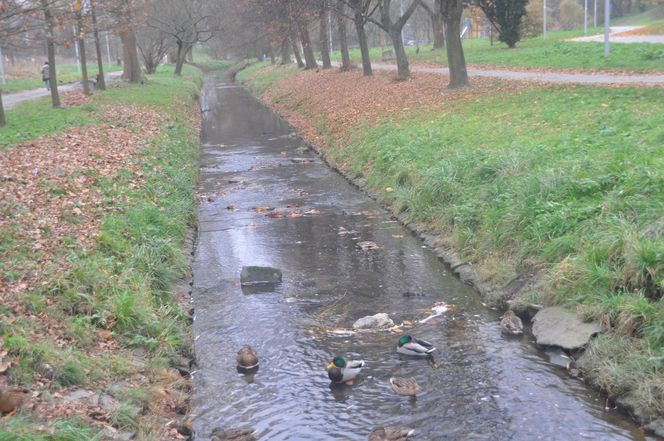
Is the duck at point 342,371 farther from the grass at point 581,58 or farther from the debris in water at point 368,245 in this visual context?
the grass at point 581,58

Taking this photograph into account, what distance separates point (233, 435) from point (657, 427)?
3.87 m

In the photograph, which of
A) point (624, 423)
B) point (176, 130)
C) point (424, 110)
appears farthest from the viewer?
point (176, 130)

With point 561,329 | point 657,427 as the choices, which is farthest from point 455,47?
point 657,427

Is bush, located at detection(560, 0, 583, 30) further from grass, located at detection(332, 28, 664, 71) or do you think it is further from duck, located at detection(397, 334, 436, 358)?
duck, located at detection(397, 334, 436, 358)

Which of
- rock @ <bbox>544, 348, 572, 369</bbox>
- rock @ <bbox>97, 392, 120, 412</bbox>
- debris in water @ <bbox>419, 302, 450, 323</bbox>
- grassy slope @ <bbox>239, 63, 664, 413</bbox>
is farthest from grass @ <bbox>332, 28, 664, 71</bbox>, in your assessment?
rock @ <bbox>97, 392, 120, 412</bbox>

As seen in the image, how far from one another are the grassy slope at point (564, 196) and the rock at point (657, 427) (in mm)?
141

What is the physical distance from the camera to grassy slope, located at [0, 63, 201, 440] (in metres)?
6.60

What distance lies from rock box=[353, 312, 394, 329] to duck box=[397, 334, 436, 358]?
2.95 ft

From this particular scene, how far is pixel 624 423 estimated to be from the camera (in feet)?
22.0

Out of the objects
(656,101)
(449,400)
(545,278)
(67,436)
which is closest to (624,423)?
(449,400)

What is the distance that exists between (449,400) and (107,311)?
13.3 feet

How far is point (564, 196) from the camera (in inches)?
410

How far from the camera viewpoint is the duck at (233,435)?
655cm

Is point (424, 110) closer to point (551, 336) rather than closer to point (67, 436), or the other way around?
point (551, 336)
